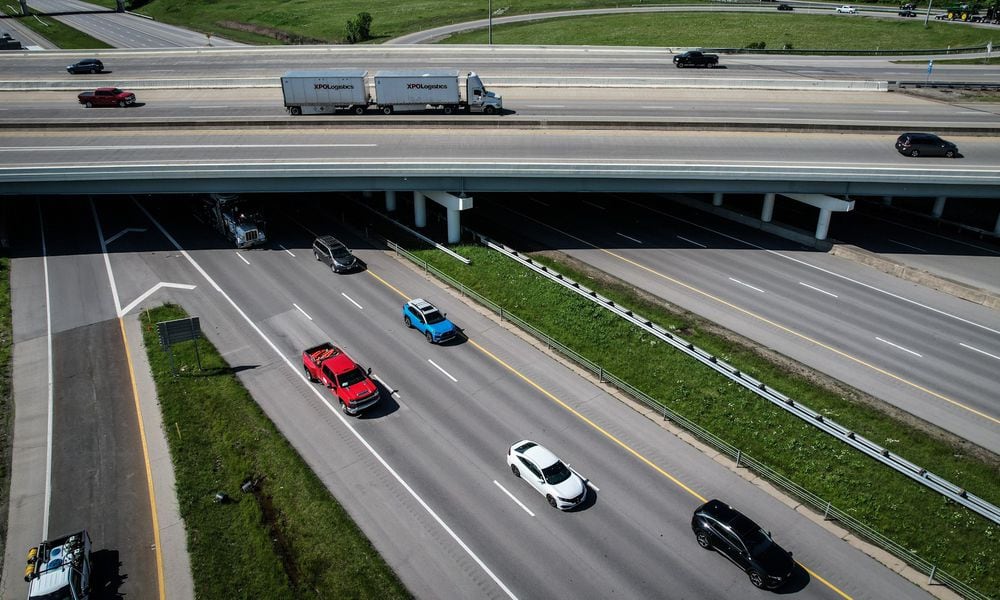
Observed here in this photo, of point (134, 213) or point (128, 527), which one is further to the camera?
point (134, 213)

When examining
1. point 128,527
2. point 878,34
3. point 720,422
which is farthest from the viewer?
point 878,34

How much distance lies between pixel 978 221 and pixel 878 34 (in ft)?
230

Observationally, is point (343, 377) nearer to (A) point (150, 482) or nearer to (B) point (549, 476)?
(A) point (150, 482)

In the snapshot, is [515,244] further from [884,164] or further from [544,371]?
[884,164]

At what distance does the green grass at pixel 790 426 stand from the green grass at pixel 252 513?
16.0 meters

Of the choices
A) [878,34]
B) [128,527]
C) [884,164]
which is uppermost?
[878,34]

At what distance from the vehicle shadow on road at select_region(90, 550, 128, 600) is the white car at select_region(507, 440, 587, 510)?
16393 mm

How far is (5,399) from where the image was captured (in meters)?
36.3

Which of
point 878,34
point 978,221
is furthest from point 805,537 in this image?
point 878,34

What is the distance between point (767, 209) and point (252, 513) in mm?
44405

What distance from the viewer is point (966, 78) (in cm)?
7862

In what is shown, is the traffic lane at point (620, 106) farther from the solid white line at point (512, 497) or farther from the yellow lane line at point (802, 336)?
the solid white line at point (512, 497)

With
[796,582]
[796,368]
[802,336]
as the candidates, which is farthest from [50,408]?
[802,336]

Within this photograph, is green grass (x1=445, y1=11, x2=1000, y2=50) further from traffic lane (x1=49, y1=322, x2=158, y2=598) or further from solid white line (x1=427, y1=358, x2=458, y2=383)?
traffic lane (x1=49, y1=322, x2=158, y2=598)
